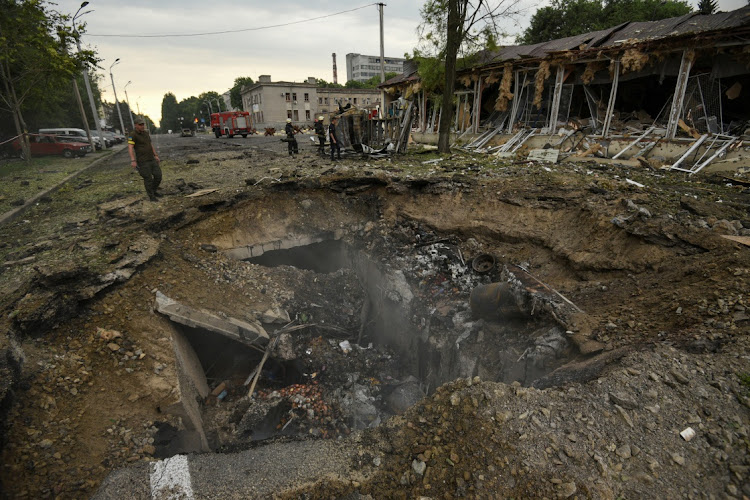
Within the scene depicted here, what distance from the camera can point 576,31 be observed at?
25844 mm

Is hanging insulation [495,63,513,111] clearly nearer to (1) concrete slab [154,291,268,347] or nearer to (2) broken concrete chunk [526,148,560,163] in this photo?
(2) broken concrete chunk [526,148,560,163]

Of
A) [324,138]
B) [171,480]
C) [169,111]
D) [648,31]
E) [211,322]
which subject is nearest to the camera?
[171,480]

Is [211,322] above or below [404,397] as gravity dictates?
above

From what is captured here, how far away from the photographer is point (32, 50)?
13.8 meters

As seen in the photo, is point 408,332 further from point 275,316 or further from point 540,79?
point 540,79

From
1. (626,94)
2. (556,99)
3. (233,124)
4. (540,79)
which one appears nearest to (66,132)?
(233,124)

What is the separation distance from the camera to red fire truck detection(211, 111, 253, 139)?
28.6 m

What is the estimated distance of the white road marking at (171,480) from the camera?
8.39 feet

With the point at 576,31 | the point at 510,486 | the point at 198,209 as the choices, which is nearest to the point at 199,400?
the point at 198,209

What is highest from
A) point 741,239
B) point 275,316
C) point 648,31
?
point 648,31

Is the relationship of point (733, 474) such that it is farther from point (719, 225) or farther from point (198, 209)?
point (198, 209)

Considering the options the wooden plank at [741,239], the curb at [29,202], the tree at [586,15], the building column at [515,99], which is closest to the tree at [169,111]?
the tree at [586,15]

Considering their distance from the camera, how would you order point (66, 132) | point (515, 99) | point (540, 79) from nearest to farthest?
point (540, 79) < point (515, 99) < point (66, 132)

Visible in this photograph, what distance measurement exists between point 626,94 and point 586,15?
19.2 meters
